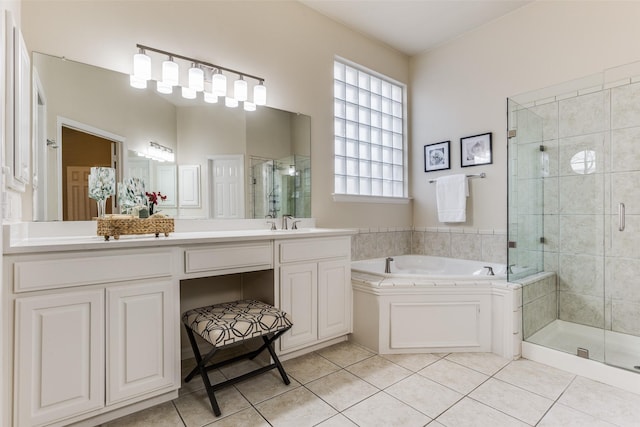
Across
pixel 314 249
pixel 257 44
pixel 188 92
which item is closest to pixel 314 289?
pixel 314 249

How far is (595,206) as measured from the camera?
2291 millimetres

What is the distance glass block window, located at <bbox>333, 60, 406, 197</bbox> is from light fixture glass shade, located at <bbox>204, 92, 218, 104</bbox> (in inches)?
46.9

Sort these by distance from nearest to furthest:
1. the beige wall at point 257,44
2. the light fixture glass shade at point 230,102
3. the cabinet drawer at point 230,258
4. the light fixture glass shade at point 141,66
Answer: the cabinet drawer at point 230,258 < the beige wall at point 257,44 < the light fixture glass shade at point 141,66 < the light fixture glass shade at point 230,102

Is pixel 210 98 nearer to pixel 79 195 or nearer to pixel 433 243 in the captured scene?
pixel 79 195

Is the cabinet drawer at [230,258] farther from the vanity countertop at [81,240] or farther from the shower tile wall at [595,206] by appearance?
the shower tile wall at [595,206]

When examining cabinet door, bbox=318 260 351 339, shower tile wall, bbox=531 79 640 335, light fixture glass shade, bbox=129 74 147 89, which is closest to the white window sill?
cabinet door, bbox=318 260 351 339

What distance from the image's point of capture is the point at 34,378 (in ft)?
4.00

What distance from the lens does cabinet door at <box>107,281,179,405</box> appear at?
1391mm

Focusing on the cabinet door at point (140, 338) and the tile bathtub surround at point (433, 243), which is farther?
the tile bathtub surround at point (433, 243)

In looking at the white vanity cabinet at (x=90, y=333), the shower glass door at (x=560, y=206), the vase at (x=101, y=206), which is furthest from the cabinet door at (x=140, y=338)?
the shower glass door at (x=560, y=206)

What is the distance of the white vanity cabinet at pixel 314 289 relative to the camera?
198 cm

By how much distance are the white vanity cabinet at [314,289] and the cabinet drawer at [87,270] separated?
71cm

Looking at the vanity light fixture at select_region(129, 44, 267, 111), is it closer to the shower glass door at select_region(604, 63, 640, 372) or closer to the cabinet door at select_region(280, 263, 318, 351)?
the cabinet door at select_region(280, 263, 318, 351)

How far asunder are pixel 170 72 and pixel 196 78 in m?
0.16
